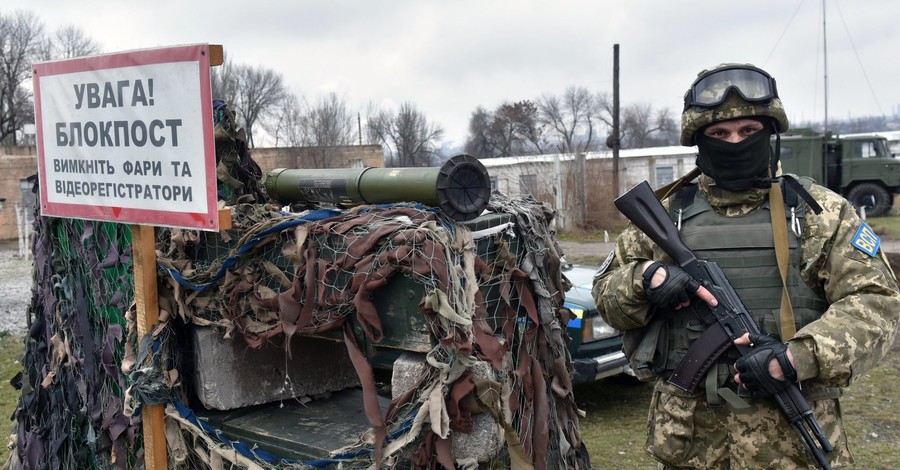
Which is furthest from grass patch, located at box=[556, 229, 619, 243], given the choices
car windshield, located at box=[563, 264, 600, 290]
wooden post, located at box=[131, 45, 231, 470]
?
wooden post, located at box=[131, 45, 231, 470]

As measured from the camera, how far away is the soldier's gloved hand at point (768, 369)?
253 centimetres

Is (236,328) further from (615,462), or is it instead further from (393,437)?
(615,462)

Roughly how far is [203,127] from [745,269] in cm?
210

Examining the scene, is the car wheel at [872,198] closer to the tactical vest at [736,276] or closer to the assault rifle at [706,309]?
the tactical vest at [736,276]

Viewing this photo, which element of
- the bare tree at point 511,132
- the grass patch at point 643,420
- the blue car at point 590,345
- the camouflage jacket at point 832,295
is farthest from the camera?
the bare tree at point 511,132

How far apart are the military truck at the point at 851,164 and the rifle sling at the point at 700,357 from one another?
19995 mm

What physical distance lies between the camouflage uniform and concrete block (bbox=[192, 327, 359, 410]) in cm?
→ 158

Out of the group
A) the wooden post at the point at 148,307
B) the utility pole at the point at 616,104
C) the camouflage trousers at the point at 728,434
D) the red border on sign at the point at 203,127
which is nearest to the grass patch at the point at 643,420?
the camouflage trousers at the point at 728,434

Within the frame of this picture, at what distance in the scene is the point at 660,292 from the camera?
2727 mm

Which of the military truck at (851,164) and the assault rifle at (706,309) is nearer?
the assault rifle at (706,309)

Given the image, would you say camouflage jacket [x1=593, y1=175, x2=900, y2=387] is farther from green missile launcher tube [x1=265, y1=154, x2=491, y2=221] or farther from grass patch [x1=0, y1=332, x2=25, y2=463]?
grass patch [x1=0, y1=332, x2=25, y2=463]

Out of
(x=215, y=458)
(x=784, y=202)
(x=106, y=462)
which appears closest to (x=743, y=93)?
(x=784, y=202)

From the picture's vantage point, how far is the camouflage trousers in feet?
8.93

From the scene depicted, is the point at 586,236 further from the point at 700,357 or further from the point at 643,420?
the point at 700,357
